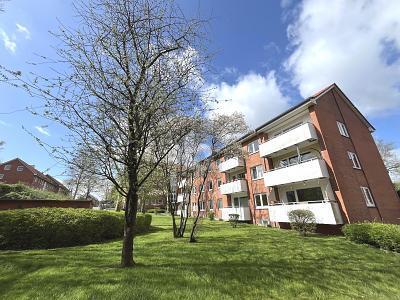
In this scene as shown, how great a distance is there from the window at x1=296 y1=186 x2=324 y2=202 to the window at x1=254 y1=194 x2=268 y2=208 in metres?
4.46

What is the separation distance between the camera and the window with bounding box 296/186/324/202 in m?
16.9

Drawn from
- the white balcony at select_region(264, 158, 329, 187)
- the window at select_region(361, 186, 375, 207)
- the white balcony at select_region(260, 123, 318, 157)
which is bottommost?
the window at select_region(361, 186, 375, 207)

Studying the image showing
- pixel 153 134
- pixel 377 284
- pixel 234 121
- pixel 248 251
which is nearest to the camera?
pixel 377 284

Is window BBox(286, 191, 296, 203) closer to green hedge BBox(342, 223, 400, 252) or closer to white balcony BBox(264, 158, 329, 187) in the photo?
white balcony BBox(264, 158, 329, 187)

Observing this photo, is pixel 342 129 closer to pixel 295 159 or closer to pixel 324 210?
pixel 295 159

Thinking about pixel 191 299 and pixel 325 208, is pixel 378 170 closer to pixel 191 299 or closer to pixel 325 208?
pixel 325 208

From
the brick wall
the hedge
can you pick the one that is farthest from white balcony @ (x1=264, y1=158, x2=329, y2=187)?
the hedge

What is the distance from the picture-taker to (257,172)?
2372 cm

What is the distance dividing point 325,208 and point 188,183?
9.64 metres

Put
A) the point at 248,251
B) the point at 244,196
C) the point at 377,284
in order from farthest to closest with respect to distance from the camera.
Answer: the point at 244,196 < the point at 248,251 < the point at 377,284

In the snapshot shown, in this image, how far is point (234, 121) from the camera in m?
14.4

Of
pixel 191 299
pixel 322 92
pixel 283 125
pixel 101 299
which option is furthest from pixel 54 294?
pixel 322 92

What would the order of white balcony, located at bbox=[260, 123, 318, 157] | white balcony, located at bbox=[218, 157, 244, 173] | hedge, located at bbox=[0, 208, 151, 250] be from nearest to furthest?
hedge, located at bbox=[0, 208, 151, 250], white balcony, located at bbox=[260, 123, 318, 157], white balcony, located at bbox=[218, 157, 244, 173]

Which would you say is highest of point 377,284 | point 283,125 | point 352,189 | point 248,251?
point 283,125
